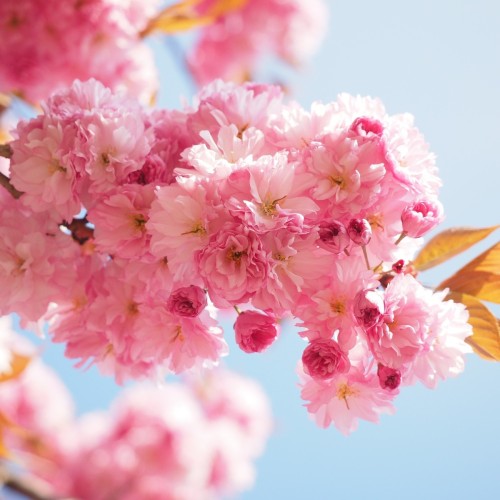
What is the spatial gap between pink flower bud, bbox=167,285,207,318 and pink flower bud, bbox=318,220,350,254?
0.13 meters

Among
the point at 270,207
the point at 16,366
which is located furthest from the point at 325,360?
the point at 16,366

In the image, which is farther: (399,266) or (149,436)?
(149,436)

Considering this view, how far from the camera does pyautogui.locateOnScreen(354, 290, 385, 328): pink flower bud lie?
0.64 meters

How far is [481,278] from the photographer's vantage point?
81 cm

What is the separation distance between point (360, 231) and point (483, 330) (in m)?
0.21

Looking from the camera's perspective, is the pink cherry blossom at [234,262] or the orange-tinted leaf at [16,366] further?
the orange-tinted leaf at [16,366]

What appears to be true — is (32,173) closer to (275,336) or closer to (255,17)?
(275,336)

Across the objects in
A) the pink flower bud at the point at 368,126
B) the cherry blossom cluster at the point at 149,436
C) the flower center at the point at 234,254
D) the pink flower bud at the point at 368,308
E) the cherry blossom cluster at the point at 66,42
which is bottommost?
the cherry blossom cluster at the point at 149,436

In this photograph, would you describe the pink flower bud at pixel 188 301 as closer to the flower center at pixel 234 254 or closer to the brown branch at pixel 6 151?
the flower center at pixel 234 254

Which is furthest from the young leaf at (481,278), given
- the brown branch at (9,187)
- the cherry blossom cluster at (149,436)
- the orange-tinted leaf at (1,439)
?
the cherry blossom cluster at (149,436)

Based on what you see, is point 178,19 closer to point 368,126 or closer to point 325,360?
point 368,126

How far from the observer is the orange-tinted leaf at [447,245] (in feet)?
2.78

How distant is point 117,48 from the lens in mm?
1560

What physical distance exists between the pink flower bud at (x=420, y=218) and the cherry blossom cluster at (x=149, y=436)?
2.37 metres
